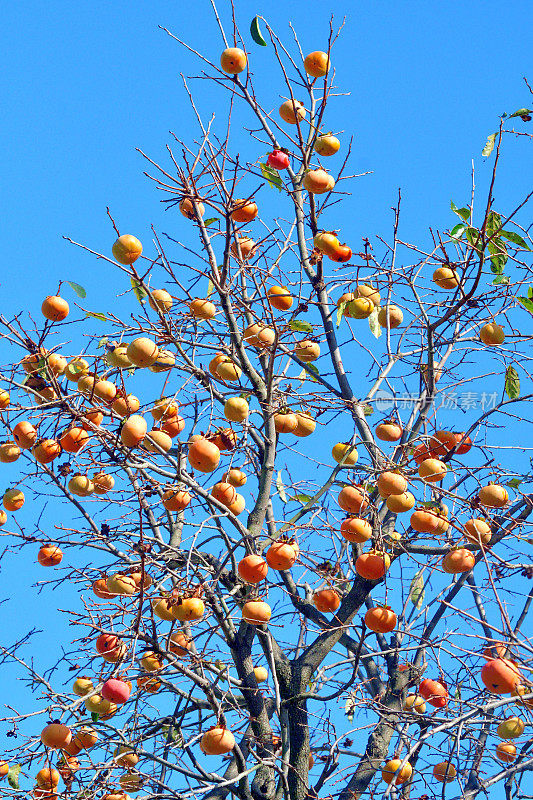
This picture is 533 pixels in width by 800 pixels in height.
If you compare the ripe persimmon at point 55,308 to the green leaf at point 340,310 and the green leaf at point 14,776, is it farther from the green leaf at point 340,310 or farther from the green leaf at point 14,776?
the green leaf at point 14,776

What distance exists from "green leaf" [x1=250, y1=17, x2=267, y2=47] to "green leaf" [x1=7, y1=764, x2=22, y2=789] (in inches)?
156

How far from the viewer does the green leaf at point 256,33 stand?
4133mm

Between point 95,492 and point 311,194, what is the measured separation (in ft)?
6.74

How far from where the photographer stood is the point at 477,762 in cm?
417

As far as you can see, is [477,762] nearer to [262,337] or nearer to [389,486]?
[389,486]

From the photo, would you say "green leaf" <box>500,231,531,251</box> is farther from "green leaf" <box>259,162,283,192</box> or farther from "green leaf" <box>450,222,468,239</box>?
"green leaf" <box>259,162,283,192</box>

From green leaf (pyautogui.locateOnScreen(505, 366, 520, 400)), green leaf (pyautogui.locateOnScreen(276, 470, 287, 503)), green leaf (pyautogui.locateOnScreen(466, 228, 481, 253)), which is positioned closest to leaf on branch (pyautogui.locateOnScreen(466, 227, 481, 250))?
green leaf (pyautogui.locateOnScreen(466, 228, 481, 253))

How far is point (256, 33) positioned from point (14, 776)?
403cm

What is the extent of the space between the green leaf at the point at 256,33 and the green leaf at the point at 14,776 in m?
3.96

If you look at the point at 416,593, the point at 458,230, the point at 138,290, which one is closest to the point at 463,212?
the point at 458,230

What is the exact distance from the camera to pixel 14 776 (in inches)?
147

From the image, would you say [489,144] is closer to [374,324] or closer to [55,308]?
[374,324]

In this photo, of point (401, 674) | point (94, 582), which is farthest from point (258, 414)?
point (401, 674)

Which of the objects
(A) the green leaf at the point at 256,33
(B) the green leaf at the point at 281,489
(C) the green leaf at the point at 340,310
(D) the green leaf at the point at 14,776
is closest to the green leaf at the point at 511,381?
(C) the green leaf at the point at 340,310
